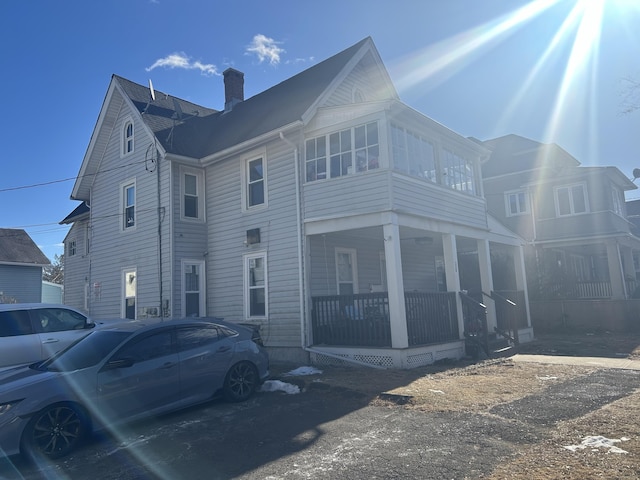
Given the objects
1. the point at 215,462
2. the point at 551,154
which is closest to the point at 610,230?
the point at 551,154

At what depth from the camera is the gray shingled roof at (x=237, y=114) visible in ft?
44.4

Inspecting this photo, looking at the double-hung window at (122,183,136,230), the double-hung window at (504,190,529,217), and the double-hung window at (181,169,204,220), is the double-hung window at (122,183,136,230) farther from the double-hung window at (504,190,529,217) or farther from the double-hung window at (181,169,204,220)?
the double-hung window at (504,190,529,217)

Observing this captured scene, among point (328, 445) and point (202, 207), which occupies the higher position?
point (202, 207)

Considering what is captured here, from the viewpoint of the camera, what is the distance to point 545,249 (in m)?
23.2

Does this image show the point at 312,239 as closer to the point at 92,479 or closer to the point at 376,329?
the point at 376,329

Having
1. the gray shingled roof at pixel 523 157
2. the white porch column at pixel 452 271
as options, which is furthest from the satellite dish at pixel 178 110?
the gray shingled roof at pixel 523 157

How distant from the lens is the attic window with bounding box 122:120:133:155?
16.8m

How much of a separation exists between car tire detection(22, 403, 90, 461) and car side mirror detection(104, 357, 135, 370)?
24.1 inches

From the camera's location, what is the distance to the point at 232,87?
19094mm

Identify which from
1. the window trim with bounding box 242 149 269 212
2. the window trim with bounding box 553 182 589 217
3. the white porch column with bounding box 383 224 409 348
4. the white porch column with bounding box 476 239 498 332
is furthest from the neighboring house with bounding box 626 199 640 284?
the window trim with bounding box 242 149 269 212

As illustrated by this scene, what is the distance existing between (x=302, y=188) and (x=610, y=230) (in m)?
15.7

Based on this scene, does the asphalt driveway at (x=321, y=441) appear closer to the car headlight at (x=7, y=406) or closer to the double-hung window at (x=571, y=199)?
the car headlight at (x=7, y=406)

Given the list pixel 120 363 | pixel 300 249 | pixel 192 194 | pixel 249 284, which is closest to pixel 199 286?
pixel 249 284

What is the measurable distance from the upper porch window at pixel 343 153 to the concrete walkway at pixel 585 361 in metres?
5.91
